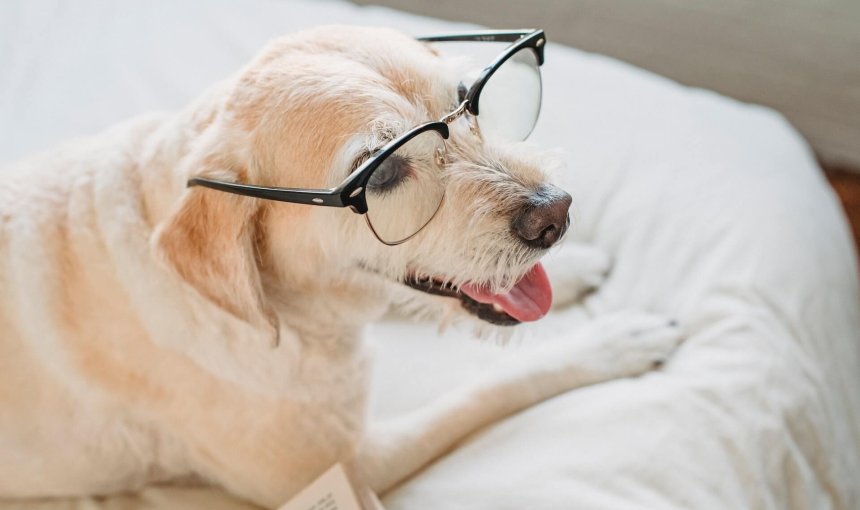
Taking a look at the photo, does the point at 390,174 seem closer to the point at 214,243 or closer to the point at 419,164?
the point at 419,164

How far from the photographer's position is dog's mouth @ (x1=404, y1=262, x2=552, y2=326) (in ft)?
5.01

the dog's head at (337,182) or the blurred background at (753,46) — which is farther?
the blurred background at (753,46)

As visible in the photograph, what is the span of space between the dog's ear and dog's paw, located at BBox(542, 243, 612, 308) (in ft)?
3.12

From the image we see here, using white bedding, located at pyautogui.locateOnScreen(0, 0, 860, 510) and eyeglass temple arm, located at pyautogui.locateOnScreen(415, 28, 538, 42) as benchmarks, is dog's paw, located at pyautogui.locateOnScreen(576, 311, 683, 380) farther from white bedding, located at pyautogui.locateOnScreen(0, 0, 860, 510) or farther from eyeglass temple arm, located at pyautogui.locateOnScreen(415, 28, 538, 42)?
eyeglass temple arm, located at pyautogui.locateOnScreen(415, 28, 538, 42)

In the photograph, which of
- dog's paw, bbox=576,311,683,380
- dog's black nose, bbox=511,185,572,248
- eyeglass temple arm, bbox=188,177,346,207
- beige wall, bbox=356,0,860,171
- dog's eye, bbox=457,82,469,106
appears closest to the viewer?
eyeglass temple arm, bbox=188,177,346,207

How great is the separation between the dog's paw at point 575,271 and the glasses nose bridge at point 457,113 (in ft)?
2.36

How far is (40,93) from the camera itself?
249 cm

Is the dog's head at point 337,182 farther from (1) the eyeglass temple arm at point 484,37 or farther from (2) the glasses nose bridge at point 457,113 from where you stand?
(1) the eyeglass temple arm at point 484,37

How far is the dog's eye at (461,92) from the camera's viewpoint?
149cm

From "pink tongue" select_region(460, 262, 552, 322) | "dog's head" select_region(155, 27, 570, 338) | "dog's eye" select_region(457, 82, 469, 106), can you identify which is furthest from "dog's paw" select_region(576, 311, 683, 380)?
"dog's eye" select_region(457, 82, 469, 106)

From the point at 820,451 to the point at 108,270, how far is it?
172cm


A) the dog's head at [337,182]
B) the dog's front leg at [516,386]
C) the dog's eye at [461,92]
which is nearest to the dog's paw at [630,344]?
the dog's front leg at [516,386]


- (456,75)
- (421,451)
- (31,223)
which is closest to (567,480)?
(421,451)

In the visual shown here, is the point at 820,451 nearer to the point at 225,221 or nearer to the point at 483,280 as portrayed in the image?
the point at 483,280
